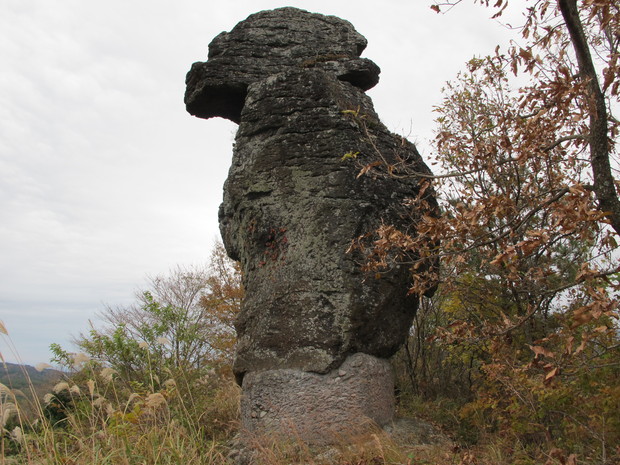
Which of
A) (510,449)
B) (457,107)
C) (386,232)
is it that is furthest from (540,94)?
(457,107)

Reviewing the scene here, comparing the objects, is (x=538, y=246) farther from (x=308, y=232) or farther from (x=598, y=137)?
(x=308, y=232)

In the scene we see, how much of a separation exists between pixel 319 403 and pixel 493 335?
66.7 inches

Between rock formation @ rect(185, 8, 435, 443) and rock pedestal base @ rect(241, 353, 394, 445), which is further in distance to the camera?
rock formation @ rect(185, 8, 435, 443)

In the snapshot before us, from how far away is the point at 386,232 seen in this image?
4285mm

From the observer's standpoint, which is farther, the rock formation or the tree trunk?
the rock formation

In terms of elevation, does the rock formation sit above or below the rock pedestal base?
above

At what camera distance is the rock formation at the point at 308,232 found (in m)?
4.84

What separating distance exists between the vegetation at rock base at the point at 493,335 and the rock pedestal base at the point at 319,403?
0.19 m

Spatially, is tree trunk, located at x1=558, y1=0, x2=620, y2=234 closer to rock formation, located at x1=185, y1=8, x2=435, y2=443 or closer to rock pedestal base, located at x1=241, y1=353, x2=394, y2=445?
rock formation, located at x1=185, y1=8, x2=435, y2=443

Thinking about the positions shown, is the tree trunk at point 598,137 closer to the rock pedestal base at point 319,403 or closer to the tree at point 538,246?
the tree at point 538,246

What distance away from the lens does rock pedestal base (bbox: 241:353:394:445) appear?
4645mm

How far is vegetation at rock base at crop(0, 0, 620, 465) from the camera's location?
327 centimetres

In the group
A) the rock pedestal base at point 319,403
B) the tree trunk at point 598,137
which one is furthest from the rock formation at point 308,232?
the tree trunk at point 598,137

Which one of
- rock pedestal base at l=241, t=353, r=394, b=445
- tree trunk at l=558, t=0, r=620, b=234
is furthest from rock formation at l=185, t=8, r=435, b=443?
tree trunk at l=558, t=0, r=620, b=234
